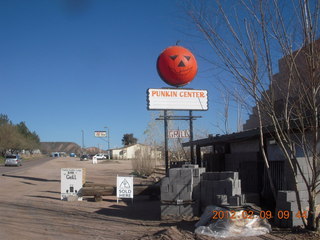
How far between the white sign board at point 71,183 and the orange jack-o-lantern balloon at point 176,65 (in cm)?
547

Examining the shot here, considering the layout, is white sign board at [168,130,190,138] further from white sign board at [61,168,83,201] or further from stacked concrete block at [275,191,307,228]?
stacked concrete block at [275,191,307,228]

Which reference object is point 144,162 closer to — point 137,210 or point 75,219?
point 137,210

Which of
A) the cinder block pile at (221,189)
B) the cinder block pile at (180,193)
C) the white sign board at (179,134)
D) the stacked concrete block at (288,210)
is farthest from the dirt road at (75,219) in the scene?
the white sign board at (179,134)

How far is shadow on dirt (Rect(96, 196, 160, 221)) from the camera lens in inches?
397

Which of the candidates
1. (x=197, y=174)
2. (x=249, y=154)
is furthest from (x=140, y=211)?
(x=249, y=154)

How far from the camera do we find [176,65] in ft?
53.4

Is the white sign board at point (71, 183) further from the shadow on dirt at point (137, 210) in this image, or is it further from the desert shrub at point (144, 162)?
the desert shrub at point (144, 162)

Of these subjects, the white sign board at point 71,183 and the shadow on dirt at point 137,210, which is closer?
the shadow on dirt at point 137,210

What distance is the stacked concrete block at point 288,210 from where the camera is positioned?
7250mm

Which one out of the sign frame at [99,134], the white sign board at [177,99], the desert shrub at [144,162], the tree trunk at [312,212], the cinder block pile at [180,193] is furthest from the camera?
the sign frame at [99,134]

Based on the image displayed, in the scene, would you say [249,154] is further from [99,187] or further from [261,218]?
[99,187]

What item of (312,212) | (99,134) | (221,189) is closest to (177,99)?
(221,189)

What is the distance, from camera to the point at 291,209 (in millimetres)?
7238

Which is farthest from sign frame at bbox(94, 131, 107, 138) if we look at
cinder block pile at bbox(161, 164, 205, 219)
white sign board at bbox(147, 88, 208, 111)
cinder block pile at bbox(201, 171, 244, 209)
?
cinder block pile at bbox(201, 171, 244, 209)
